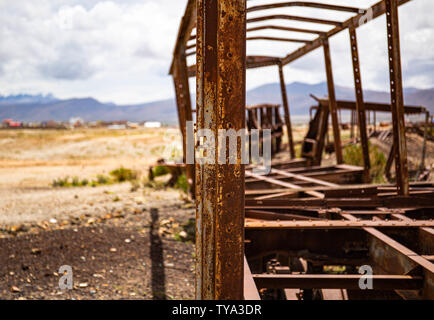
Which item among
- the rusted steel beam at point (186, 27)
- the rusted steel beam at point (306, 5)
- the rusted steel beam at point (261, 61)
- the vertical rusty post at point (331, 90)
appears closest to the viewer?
the rusted steel beam at point (186, 27)

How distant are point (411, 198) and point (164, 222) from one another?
4.60 meters

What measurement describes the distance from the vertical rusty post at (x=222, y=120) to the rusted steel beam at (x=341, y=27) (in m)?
3.66

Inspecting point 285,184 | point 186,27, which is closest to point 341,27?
point 186,27

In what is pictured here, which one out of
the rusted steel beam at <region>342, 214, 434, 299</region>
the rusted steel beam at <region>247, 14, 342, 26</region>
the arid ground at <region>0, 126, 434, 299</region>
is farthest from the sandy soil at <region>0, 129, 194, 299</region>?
the rusted steel beam at <region>247, 14, 342, 26</region>

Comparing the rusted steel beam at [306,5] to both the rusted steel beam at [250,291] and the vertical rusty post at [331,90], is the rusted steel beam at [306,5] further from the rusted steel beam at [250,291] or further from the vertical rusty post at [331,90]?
the rusted steel beam at [250,291]

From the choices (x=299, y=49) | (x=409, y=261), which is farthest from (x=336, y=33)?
(x=409, y=261)

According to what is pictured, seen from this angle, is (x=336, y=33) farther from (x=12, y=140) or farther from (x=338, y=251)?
(x=12, y=140)

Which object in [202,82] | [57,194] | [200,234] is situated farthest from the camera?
[57,194]

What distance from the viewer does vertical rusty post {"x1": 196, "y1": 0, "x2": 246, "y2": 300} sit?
Result: 70.6 inches

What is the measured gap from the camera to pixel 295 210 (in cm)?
400

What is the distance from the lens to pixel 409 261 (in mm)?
2426

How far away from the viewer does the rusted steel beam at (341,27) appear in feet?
15.7

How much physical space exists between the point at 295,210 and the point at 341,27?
3510 mm

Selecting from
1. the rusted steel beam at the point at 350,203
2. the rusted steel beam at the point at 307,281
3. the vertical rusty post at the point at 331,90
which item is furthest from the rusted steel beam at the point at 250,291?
the vertical rusty post at the point at 331,90
